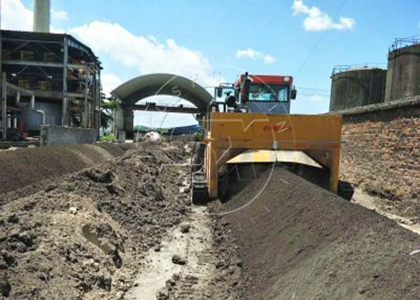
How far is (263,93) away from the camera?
A: 1084 centimetres

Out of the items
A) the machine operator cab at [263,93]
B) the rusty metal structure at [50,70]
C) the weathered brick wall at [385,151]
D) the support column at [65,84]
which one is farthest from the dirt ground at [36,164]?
the rusty metal structure at [50,70]

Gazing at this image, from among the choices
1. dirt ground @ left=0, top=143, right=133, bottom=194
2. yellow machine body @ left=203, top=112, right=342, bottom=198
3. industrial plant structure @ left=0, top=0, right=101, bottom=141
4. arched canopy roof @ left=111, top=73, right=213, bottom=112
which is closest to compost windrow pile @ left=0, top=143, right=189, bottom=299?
yellow machine body @ left=203, top=112, right=342, bottom=198

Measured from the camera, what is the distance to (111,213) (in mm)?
7543

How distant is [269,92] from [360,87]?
869 inches

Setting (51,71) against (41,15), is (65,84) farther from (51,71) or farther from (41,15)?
(41,15)

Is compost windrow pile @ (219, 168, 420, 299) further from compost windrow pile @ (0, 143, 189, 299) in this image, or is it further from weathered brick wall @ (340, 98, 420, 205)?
weathered brick wall @ (340, 98, 420, 205)

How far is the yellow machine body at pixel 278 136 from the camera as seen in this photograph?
8625 millimetres

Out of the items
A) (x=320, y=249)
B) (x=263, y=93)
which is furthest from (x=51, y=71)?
(x=320, y=249)

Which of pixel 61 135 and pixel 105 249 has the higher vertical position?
pixel 61 135

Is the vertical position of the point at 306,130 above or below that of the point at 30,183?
above

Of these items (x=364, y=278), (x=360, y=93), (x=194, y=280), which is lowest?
(x=194, y=280)

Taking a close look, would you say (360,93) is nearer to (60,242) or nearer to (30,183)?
(30,183)

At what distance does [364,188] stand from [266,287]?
935 centimetres

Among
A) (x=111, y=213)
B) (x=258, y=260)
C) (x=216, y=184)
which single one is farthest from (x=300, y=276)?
(x=216, y=184)
